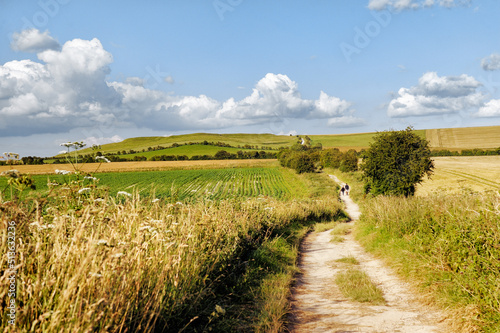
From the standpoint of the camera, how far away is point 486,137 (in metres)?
96.4

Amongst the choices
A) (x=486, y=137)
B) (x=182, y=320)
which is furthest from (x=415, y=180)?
(x=486, y=137)

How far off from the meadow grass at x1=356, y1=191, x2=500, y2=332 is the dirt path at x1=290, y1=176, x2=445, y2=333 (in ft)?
1.12

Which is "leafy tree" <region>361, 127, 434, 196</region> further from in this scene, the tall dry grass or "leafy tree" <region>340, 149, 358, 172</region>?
"leafy tree" <region>340, 149, 358, 172</region>

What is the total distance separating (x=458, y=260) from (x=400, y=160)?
16.6 m

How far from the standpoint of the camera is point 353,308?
567 centimetres

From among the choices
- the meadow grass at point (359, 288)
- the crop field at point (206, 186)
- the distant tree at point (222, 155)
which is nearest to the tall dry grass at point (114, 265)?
the meadow grass at point (359, 288)

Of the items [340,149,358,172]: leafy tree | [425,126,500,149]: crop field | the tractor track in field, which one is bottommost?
the tractor track in field

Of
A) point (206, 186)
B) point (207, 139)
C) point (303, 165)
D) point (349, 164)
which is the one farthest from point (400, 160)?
point (207, 139)

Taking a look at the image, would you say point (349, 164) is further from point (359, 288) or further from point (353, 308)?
point (353, 308)

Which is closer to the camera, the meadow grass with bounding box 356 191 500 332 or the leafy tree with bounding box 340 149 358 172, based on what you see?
the meadow grass with bounding box 356 191 500 332

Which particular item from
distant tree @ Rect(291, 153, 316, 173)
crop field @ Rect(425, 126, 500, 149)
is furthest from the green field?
crop field @ Rect(425, 126, 500, 149)

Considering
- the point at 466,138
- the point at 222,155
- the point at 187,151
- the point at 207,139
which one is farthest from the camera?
the point at 207,139

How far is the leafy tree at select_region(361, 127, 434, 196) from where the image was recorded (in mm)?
20766

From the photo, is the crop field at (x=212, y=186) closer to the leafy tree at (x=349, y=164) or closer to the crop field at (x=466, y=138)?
the leafy tree at (x=349, y=164)
